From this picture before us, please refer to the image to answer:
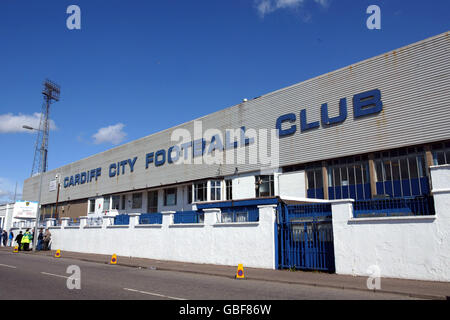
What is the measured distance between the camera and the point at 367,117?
2116cm

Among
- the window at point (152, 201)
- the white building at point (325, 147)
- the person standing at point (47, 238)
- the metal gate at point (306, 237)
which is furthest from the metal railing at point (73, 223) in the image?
the metal gate at point (306, 237)

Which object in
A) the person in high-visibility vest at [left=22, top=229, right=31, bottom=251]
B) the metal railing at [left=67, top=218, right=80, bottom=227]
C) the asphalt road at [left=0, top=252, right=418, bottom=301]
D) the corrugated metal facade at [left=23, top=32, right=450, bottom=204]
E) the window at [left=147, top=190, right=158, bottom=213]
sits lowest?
the asphalt road at [left=0, top=252, right=418, bottom=301]

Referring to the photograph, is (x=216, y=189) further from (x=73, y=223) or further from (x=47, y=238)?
(x=47, y=238)

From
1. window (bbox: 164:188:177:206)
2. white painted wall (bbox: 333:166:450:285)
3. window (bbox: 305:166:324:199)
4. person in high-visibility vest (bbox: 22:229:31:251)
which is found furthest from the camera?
window (bbox: 164:188:177:206)

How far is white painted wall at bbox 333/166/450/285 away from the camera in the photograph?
1098 cm

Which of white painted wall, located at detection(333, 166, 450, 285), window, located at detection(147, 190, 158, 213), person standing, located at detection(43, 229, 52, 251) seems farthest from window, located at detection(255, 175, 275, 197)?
person standing, located at detection(43, 229, 52, 251)

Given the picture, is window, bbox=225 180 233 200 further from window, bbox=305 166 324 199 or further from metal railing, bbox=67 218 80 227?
metal railing, bbox=67 218 80 227

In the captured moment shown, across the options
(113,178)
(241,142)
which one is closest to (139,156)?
(113,178)

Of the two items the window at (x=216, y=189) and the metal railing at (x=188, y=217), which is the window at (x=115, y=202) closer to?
the window at (x=216, y=189)

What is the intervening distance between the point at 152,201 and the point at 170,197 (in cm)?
315

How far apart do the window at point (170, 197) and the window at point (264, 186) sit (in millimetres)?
10971

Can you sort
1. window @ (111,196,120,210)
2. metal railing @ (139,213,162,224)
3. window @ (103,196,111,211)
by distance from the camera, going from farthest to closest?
window @ (103,196,111,211) < window @ (111,196,120,210) < metal railing @ (139,213,162,224)

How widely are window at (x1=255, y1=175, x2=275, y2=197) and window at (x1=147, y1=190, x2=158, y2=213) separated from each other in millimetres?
14047

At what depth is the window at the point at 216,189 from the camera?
2916 centimetres
